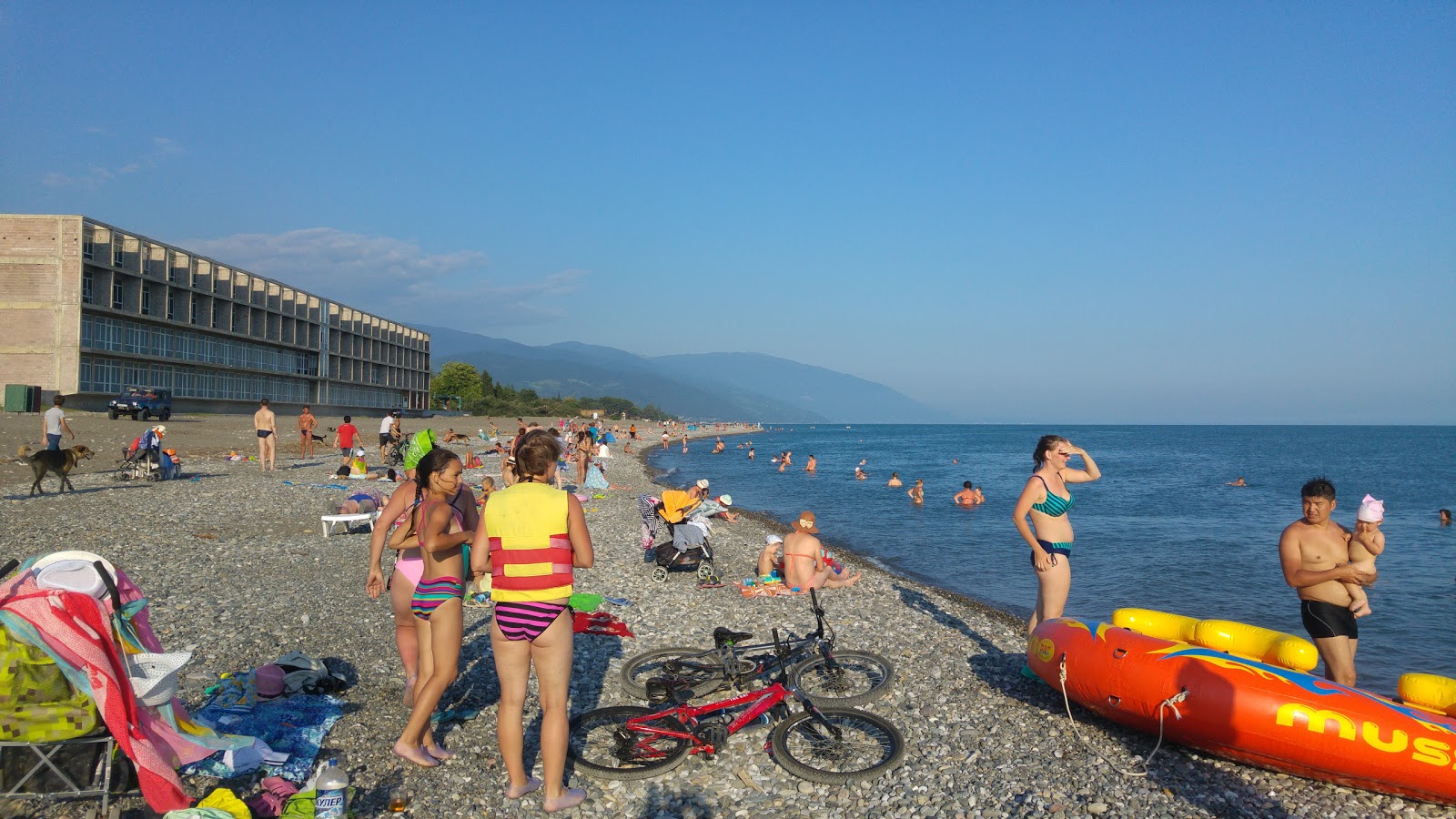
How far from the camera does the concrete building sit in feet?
137

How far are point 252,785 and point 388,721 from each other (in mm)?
1127

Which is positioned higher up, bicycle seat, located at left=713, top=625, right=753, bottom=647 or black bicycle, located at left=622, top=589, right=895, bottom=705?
bicycle seat, located at left=713, top=625, right=753, bottom=647

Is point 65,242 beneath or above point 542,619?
above

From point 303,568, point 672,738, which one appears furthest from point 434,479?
point 303,568

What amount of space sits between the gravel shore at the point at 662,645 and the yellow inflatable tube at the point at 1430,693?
0.67 meters

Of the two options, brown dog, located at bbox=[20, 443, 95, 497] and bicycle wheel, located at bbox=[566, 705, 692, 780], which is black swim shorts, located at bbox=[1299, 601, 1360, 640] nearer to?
bicycle wheel, located at bbox=[566, 705, 692, 780]

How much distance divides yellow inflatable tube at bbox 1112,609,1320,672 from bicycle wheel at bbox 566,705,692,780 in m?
3.81

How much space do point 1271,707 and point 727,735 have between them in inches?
136

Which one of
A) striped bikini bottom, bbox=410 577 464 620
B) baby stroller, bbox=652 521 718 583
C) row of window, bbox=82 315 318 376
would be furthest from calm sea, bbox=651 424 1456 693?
row of window, bbox=82 315 318 376

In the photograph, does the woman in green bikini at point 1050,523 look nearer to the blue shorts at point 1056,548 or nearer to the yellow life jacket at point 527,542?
the blue shorts at point 1056,548

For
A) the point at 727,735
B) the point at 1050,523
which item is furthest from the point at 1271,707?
the point at 727,735

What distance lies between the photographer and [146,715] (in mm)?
4047

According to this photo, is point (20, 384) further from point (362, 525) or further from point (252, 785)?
point (252, 785)

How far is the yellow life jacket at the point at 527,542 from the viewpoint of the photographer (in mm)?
4117
